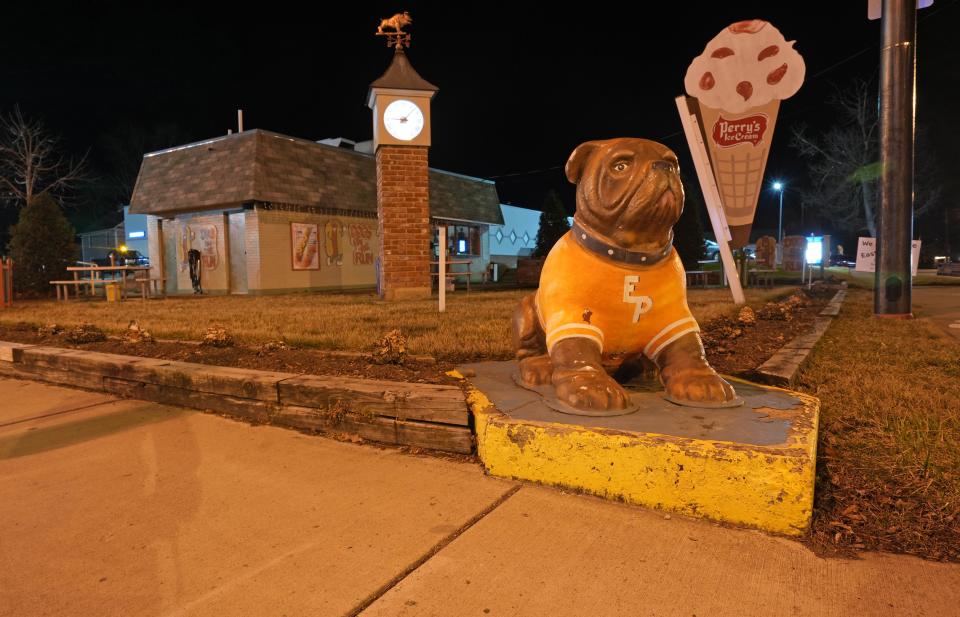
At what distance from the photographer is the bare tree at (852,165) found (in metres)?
27.5

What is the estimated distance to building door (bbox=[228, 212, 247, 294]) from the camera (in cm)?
1489

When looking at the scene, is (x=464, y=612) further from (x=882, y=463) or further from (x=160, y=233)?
(x=160, y=233)

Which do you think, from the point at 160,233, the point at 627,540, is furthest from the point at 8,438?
the point at 160,233

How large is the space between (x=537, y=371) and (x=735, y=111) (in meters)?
6.52

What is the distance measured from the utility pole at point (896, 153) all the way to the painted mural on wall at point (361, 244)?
45.9 feet

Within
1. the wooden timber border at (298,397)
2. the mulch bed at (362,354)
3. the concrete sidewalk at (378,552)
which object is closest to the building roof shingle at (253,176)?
the mulch bed at (362,354)

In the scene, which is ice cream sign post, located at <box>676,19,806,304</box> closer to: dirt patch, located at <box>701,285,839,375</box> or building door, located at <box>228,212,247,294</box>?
dirt patch, located at <box>701,285,839,375</box>

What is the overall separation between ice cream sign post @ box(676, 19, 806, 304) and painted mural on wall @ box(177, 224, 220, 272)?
13301 millimetres

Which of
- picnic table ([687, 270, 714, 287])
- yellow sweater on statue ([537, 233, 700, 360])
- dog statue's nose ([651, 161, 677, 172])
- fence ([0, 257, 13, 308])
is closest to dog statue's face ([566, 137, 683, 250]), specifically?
dog statue's nose ([651, 161, 677, 172])

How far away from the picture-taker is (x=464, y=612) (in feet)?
4.88

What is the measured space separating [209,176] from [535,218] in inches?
727

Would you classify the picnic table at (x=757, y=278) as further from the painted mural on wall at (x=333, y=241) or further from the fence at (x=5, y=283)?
the fence at (x=5, y=283)

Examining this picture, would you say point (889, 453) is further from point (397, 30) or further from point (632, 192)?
point (397, 30)

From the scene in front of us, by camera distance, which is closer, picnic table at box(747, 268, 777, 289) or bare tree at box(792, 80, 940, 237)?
picnic table at box(747, 268, 777, 289)
